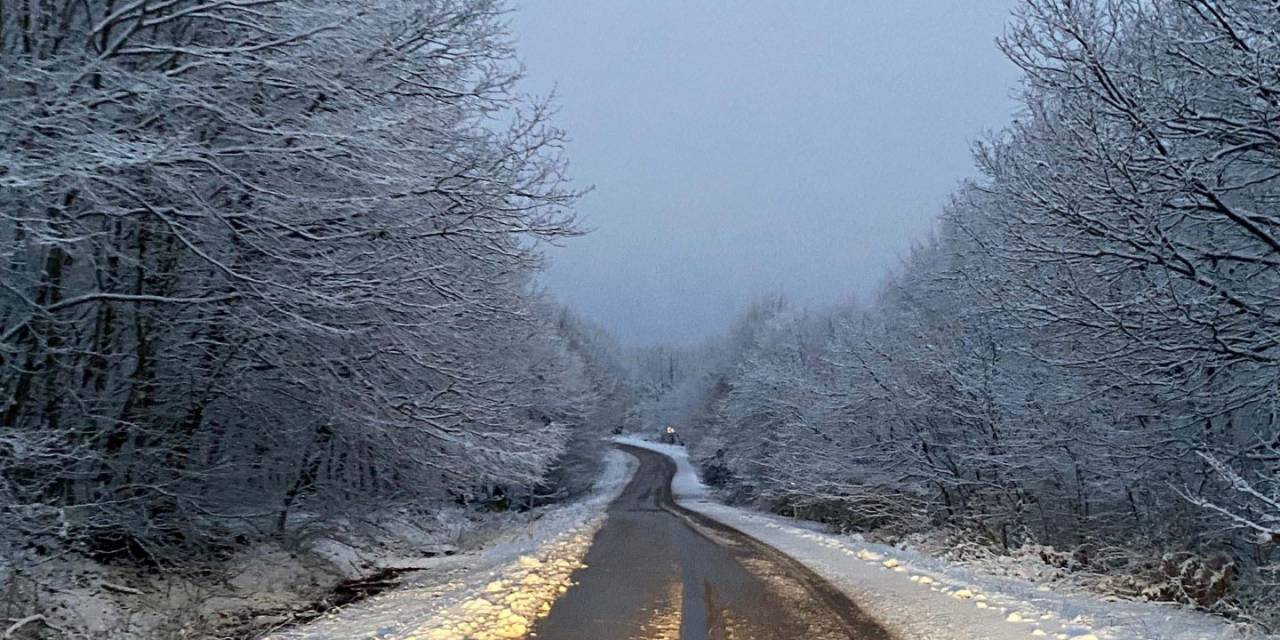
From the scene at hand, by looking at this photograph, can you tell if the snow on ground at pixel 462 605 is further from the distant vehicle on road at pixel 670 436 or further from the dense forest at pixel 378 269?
the distant vehicle on road at pixel 670 436

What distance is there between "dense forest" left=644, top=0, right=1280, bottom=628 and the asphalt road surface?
12.4 feet

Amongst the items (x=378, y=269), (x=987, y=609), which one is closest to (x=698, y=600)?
(x=987, y=609)

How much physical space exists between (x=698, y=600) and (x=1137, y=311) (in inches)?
226

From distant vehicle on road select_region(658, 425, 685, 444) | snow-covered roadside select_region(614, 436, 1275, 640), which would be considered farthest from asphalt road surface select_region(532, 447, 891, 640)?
distant vehicle on road select_region(658, 425, 685, 444)

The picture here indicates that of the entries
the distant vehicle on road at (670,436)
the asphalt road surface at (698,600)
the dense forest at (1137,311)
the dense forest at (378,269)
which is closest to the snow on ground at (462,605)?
the asphalt road surface at (698,600)

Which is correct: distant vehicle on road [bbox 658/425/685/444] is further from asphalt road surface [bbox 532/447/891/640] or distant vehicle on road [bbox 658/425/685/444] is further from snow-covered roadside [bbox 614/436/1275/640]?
snow-covered roadside [bbox 614/436/1275/640]

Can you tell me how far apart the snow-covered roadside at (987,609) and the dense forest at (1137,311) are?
776 mm

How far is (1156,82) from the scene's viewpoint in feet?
26.2

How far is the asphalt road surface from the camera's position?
7973mm

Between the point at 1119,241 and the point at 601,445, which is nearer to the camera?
the point at 1119,241

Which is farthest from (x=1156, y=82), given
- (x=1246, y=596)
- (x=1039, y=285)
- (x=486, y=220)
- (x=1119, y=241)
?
(x=486, y=220)

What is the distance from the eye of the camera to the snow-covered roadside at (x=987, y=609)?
311 inches

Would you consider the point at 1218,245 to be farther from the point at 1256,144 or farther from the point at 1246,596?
the point at 1246,596

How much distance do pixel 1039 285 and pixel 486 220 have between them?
20.9 ft
